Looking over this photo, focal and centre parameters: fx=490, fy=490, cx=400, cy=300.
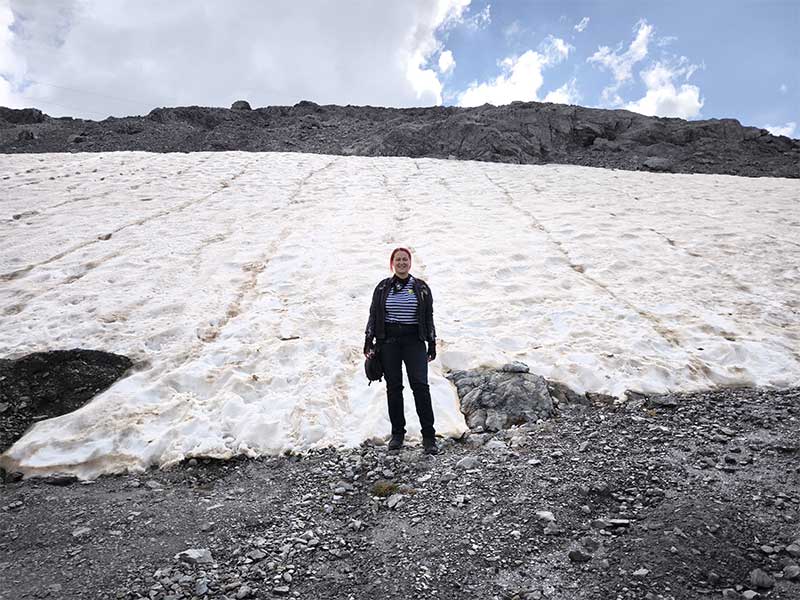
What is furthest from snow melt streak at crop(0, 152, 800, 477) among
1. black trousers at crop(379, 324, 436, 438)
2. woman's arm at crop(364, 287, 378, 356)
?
woman's arm at crop(364, 287, 378, 356)

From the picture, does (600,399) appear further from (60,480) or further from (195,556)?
(60,480)

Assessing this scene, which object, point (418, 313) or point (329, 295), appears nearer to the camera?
point (418, 313)

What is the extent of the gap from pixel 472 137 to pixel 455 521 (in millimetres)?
29425

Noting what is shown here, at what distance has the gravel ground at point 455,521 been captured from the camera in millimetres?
3953

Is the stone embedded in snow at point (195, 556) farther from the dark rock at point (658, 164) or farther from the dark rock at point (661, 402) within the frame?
the dark rock at point (658, 164)

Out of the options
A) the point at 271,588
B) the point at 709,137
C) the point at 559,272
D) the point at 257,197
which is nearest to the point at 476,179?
the point at 257,197

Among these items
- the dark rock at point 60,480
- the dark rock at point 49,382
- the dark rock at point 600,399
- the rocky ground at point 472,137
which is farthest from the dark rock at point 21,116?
the dark rock at point 600,399

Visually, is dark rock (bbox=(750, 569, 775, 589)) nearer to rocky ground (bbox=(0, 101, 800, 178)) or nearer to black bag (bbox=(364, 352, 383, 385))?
black bag (bbox=(364, 352, 383, 385))

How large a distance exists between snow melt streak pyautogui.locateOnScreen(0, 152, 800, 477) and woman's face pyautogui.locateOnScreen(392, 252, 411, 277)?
2049 mm

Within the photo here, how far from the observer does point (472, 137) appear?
102 ft

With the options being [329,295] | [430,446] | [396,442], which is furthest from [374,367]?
[329,295]

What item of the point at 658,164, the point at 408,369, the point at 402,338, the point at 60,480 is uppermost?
the point at 658,164

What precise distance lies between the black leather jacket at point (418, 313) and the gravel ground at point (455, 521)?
Result: 147 centimetres

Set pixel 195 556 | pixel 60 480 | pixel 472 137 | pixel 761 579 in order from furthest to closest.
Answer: pixel 472 137 → pixel 60 480 → pixel 195 556 → pixel 761 579
